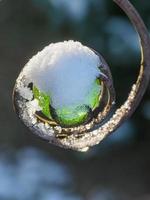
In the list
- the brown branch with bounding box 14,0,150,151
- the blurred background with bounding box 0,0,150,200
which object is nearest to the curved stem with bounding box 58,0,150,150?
the brown branch with bounding box 14,0,150,151

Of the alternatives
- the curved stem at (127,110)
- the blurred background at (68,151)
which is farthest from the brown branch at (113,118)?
the blurred background at (68,151)

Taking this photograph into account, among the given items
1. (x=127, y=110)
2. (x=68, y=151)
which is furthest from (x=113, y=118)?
(x=68, y=151)

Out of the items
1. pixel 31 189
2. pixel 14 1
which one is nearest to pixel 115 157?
pixel 31 189

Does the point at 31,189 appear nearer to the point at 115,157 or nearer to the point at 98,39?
the point at 115,157

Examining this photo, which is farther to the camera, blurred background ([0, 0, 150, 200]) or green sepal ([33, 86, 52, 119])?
blurred background ([0, 0, 150, 200])

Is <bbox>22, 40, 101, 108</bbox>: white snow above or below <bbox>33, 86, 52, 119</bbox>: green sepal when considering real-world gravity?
above

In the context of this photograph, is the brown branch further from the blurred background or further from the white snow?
the blurred background
